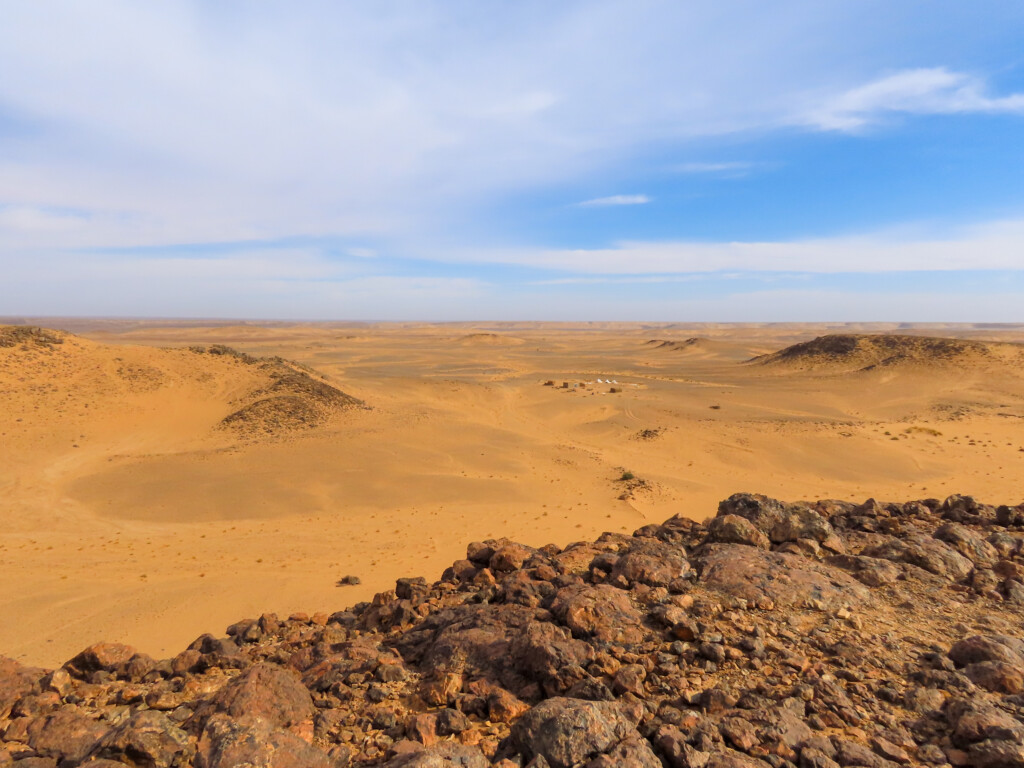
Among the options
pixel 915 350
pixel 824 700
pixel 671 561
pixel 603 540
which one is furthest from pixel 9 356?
pixel 915 350

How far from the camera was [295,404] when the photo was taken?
25.3 metres

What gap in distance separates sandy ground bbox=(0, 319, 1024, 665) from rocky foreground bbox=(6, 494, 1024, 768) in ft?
11.4

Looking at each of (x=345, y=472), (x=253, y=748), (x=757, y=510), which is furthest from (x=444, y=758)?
(x=345, y=472)

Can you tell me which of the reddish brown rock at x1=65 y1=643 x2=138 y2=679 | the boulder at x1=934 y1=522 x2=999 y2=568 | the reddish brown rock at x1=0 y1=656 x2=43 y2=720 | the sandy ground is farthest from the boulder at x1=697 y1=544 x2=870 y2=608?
the reddish brown rock at x1=0 y1=656 x2=43 y2=720

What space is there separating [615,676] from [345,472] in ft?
50.5

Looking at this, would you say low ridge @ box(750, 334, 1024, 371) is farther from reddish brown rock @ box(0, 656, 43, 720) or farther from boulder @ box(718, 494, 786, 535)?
reddish brown rock @ box(0, 656, 43, 720)

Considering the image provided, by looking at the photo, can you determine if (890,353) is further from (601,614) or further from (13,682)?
(13,682)

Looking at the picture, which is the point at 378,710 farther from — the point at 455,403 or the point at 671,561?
the point at 455,403

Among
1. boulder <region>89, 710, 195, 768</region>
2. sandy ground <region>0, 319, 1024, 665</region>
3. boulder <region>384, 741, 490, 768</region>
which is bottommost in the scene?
sandy ground <region>0, 319, 1024, 665</region>

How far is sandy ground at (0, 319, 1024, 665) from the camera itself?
1038 centimetres

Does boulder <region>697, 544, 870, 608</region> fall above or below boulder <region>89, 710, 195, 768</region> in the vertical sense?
above

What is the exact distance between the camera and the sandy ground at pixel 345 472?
10383mm

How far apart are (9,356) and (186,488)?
16.6 m

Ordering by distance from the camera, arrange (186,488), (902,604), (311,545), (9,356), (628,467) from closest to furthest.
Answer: (902,604), (311,545), (186,488), (628,467), (9,356)
